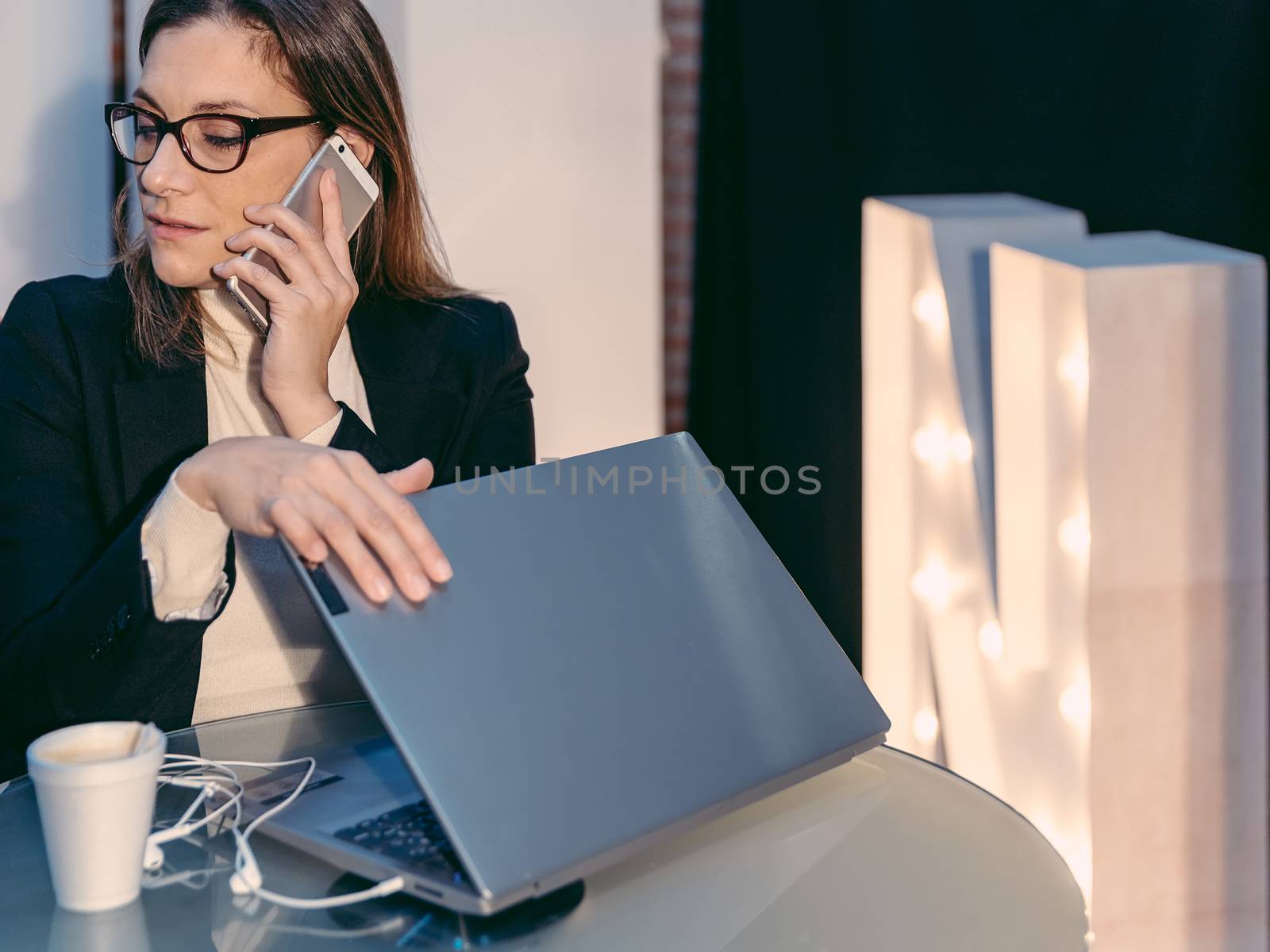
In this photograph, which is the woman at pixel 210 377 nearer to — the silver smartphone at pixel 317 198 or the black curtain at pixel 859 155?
the silver smartphone at pixel 317 198

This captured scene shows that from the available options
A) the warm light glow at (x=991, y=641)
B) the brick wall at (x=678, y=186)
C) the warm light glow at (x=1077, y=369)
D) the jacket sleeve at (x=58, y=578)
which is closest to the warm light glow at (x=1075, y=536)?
the warm light glow at (x=1077, y=369)

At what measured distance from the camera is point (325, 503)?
0.81 meters

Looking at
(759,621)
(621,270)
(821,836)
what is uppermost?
(621,270)

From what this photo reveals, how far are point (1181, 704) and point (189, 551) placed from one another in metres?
1.07

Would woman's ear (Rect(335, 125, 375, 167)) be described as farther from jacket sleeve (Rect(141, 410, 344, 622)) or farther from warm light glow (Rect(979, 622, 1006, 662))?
warm light glow (Rect(979, 622, 1006, 662))

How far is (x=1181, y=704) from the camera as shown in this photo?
140 cm

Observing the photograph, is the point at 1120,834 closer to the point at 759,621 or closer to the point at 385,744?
the point at 759,621

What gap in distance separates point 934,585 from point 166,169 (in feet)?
3.87

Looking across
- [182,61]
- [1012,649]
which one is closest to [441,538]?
[182,61]

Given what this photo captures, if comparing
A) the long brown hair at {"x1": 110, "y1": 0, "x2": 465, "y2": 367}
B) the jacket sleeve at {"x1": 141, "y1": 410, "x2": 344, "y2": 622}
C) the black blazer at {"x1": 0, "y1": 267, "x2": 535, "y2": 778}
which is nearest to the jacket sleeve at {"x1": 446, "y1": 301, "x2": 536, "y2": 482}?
the black blazer at {"x1": 0, "y1": 267, "x2": 535, "y2": 778}

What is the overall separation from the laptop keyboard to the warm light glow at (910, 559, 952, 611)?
1161 mm

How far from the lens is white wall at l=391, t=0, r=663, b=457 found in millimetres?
2205

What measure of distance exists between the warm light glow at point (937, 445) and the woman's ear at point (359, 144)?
0.87 meters

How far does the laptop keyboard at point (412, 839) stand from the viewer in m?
0.71
